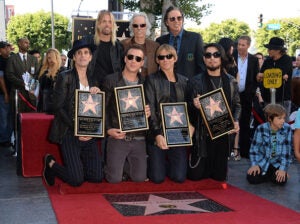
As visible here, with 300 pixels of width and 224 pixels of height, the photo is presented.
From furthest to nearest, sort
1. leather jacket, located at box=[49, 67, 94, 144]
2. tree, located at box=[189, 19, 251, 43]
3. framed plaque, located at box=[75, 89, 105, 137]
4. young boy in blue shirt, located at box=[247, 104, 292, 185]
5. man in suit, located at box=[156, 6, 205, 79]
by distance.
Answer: tree, located at box=[189, 19, 251, 43] → man in suit, located at box=[156, 6, 205, 79] → young boy in blue shirt, located at box=[247, 104, 292, 185] → leather jacket, located at box=[49, 67, 94, 144] → framed plaque, located at box=[75, 89, 105, 137]

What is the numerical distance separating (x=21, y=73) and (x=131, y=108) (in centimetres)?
427

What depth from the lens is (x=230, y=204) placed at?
554 cm

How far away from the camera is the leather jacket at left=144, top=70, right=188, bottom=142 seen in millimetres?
6128

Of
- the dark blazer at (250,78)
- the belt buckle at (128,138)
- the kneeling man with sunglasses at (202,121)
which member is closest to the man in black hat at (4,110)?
the belt buckle at (128,138)

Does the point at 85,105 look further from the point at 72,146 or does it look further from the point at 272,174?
the point at 272,174

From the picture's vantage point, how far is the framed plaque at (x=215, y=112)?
20.1ft

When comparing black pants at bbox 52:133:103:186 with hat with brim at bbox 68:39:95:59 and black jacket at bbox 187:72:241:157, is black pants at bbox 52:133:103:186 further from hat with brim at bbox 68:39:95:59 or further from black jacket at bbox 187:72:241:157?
black jacket at bbox 187:72:241:157

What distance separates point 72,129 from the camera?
5.93 meters

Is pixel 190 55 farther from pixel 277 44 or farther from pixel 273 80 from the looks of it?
pixel 277 44

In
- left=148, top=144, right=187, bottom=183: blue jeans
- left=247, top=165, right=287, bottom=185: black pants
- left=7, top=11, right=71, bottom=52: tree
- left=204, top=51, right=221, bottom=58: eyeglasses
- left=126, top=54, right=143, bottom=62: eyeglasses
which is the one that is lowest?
left=247, top=165, right=287, bottom=185: black pants

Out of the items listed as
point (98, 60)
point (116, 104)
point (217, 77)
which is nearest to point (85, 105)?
point (116, 104)

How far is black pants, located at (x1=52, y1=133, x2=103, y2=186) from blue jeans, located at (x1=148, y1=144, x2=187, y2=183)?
25.4 inches

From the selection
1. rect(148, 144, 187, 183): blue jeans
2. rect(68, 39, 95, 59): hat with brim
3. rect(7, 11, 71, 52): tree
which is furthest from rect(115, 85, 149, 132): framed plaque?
rect(7, 11, 71, 52): tree

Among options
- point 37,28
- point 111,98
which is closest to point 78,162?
point 111,98
